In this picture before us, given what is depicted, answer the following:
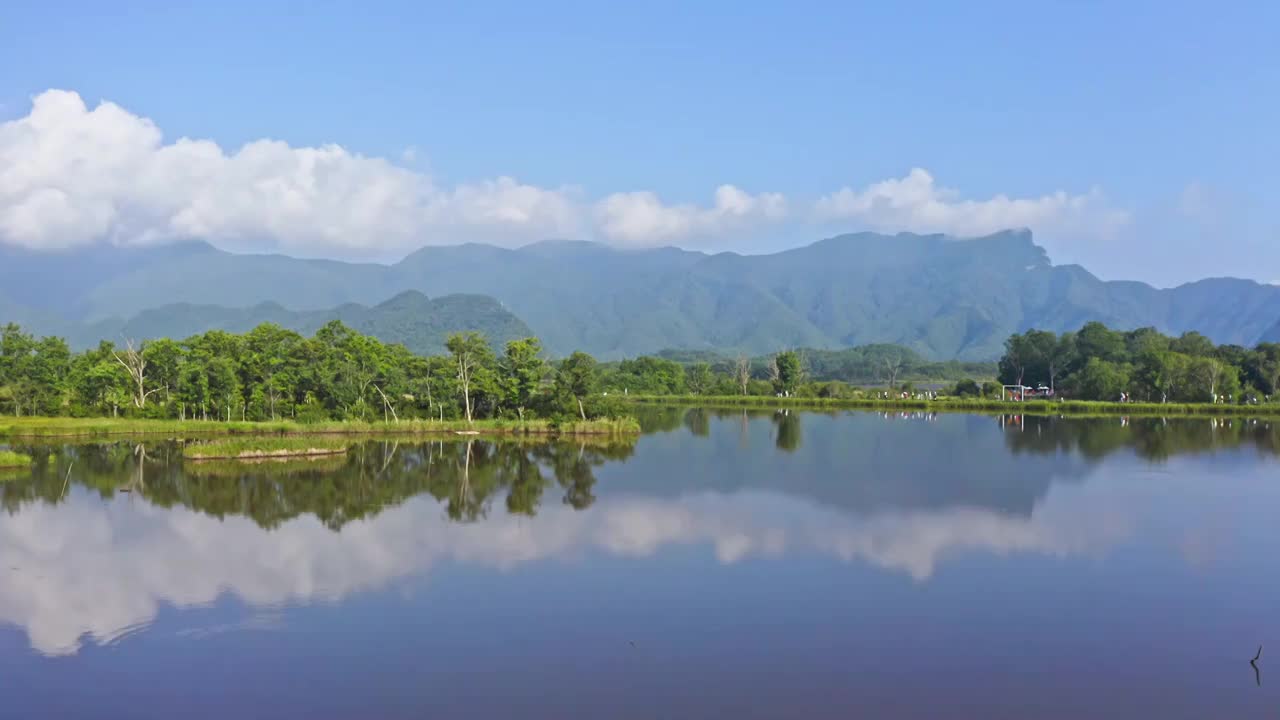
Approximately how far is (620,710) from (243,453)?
2606 centimetres

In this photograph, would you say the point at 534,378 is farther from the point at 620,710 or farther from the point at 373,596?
the point at 620,710

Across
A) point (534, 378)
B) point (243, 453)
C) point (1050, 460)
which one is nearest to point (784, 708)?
point (243, 453)

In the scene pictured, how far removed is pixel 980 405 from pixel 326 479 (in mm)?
58532

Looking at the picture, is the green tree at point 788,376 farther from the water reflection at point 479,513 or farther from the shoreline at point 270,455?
the shoreline at point 270,455

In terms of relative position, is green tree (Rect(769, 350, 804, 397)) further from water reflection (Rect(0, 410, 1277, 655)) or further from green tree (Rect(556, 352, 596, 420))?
water reflection (Rect(0, 410, 1277, 655))

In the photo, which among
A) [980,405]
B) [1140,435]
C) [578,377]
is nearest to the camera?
[578,377]

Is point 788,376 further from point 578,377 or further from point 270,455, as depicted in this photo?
point 270,455

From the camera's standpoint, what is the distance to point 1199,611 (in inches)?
622

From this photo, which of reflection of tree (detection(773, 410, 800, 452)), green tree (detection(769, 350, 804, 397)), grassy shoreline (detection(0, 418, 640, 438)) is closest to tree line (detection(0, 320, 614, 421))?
grassy shoreline (detection(0, 418, 640, 438))

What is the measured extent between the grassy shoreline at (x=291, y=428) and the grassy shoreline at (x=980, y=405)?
3593 cm

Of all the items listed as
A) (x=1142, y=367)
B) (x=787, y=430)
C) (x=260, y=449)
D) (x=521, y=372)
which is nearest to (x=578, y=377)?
(x=521, y=372)

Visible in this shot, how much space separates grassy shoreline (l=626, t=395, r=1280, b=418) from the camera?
6781 centimetres

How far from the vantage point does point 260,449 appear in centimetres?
3397

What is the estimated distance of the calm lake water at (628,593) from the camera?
39.6ft
